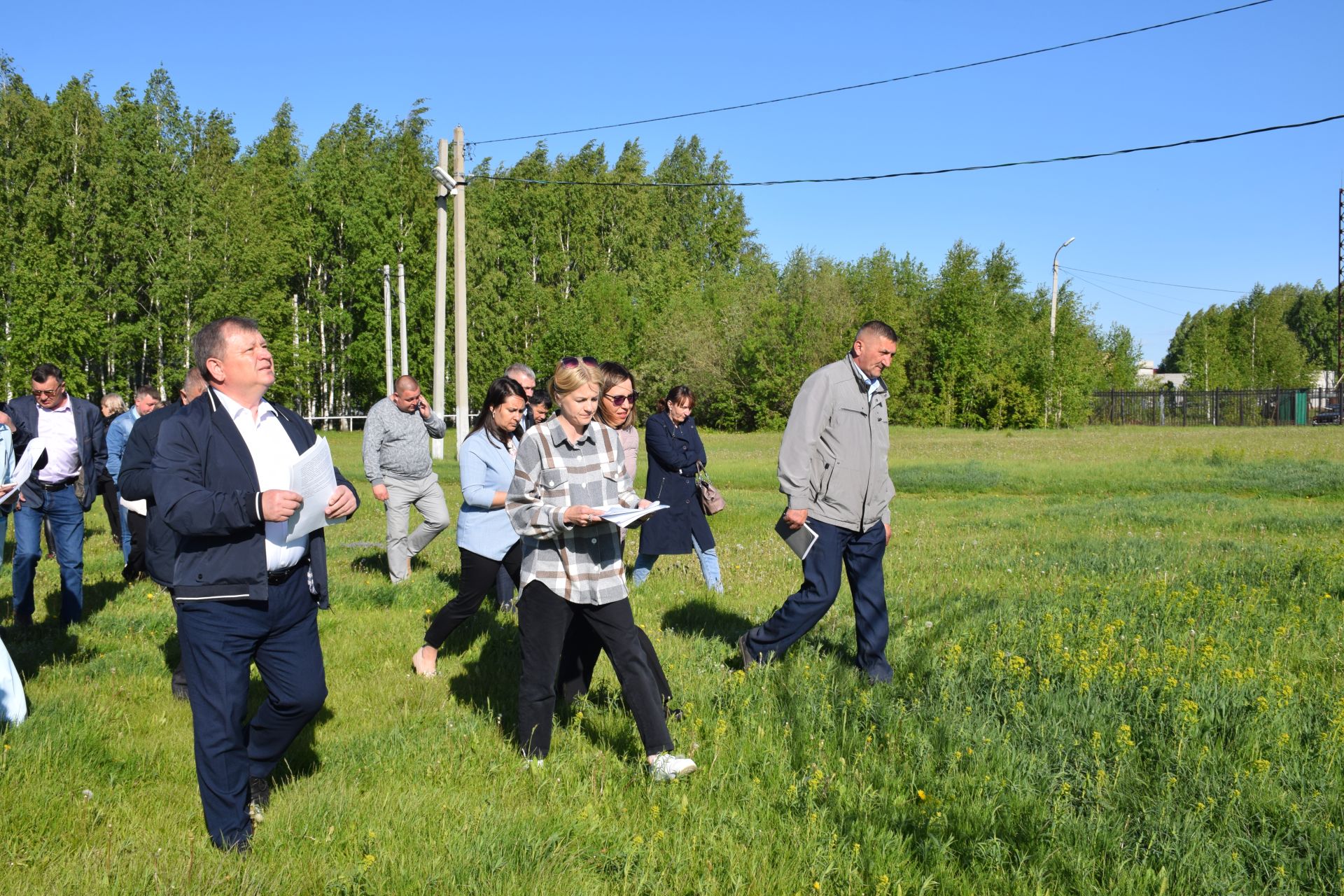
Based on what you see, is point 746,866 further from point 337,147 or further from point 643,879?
point 337,147

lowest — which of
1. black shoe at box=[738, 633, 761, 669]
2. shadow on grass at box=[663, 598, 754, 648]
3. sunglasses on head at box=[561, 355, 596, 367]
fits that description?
shadow on grass at box=[663, 598, 754, 648]

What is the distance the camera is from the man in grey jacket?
580 centimetres

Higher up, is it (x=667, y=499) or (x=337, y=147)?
(x=337, y=147)

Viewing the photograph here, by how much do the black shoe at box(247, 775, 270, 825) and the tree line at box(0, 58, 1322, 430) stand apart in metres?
37.1

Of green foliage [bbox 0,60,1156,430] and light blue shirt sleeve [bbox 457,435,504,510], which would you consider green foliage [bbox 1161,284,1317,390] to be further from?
light blue shirt sleeve [bbox 457,435,504,510]

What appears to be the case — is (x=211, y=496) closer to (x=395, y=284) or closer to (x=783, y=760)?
(x=783, y=760)

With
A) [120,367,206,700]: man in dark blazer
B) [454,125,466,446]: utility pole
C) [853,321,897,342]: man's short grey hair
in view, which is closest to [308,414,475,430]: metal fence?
[454,125,466,446]: utility pole

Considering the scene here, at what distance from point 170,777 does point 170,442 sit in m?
1.95

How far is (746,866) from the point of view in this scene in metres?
3.69

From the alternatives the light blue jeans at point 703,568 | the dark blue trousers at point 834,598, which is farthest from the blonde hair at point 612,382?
the light blue jeans at point 703,568

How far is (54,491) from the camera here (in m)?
8.14

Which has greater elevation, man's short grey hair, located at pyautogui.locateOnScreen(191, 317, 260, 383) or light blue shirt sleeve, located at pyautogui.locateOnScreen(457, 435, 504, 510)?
A: man's short grey hair, located at pyautogui.locateOnScreen(191, 317, 260, 383)

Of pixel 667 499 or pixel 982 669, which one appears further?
pixel 667 499

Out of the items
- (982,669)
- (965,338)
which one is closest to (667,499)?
(982,669)
